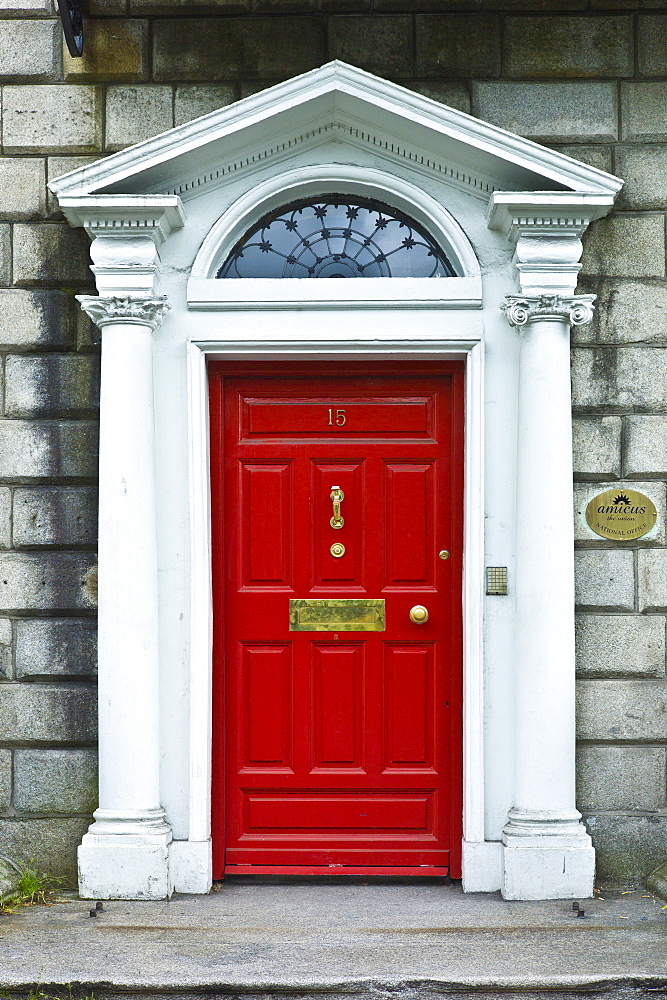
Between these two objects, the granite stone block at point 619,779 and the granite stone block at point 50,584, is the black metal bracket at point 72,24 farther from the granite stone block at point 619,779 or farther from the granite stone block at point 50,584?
the granite stone block at point 619,779

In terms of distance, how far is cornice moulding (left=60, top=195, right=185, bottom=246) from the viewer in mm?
4730

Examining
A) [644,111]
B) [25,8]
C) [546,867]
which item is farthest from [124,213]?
[546,867]

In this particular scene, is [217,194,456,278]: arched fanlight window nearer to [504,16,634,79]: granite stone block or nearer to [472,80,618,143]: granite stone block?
[472,80,618,143]: granite stone block

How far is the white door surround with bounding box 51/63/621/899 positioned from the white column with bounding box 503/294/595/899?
10mm

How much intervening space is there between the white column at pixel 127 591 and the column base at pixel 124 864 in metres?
0.01

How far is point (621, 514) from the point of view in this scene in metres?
5.10

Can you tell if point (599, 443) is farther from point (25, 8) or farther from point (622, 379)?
point (25, 8)

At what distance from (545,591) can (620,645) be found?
2.03ft

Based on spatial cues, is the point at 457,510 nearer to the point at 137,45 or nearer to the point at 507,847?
the point at 507,847

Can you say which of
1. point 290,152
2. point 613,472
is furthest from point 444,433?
point 290,152

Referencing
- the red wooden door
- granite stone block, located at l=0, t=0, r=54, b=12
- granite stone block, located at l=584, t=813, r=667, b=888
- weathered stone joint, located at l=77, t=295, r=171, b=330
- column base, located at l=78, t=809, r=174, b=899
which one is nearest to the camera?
column base, located at l=78, t=809, r=174, b=899

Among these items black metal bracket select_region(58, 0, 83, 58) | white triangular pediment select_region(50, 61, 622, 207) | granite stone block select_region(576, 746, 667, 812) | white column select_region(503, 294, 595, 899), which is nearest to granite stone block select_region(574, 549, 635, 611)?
white column select_region(503, 294, 595, 899)

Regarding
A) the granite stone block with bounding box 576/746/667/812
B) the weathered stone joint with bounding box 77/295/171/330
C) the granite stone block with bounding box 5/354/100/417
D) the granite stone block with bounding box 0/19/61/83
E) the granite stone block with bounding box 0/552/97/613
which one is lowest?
the granite stone block with bounding box 576/746/667/812

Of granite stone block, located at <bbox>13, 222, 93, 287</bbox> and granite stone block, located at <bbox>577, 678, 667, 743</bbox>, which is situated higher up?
granite stone block, located at <bbox>13, 222, 93, 287</bbox>
